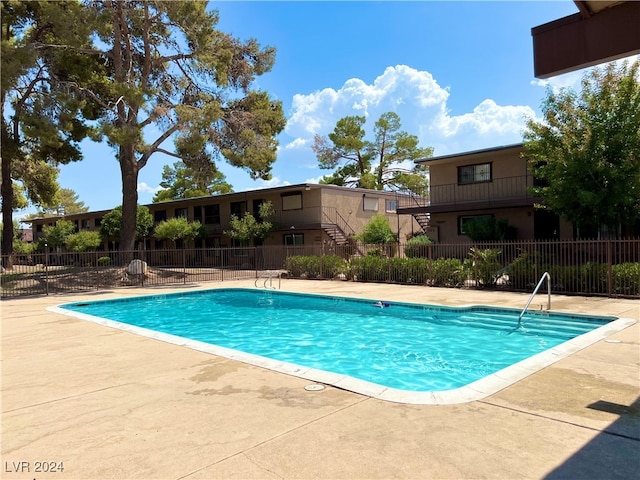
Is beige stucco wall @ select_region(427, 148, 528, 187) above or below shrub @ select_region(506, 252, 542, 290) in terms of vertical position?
above

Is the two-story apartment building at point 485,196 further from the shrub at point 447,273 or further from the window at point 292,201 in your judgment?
the window at point 292,201

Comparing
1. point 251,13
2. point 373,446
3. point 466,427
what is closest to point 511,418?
point 466,427

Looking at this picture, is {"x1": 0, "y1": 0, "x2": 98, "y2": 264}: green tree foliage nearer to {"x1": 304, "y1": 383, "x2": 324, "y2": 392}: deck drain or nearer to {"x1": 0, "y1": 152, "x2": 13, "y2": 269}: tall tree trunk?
{"x1": 0, "y1": 152, "x2": 13, "y2": 269}: tall tree trunk

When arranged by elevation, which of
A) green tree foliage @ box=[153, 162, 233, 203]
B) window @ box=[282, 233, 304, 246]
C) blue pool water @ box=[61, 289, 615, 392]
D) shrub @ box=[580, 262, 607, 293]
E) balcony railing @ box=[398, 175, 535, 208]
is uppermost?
green tree foliage @ box=[153, 162, 233, 203]

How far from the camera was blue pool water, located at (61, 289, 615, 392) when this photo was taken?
8008mm

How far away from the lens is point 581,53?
4.59 metres

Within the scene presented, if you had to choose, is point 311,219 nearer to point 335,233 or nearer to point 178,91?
point 335,233

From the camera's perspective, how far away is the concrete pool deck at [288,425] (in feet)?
11.1

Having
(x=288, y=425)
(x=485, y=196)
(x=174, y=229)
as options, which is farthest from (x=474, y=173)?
(x=288, y=425)

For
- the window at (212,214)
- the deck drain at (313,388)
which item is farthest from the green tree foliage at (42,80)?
the deck drain at (313,388)

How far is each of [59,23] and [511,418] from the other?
24222 millimetres

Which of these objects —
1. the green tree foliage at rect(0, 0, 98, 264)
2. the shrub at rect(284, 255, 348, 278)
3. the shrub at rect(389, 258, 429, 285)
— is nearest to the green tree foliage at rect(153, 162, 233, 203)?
the green tree foliage at rect(0, 0, 98, 264)

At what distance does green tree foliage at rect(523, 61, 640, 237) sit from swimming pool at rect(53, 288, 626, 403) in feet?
21.1

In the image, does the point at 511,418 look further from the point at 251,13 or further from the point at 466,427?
the point at 251,13
